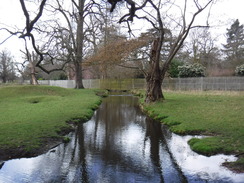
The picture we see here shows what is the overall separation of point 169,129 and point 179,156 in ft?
10.9

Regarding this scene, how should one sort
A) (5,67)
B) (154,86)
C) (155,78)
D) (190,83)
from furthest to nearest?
(5,67) < (190,83) < (154,86) < (155,78)

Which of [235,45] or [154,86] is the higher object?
[235,45]

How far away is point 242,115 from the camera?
1074cm

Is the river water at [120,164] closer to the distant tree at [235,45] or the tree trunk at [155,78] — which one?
the tree trunk at [155,78]

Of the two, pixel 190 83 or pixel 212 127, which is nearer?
pixel 212 127

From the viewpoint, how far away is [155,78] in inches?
678

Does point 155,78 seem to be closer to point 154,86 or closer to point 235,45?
point 154,86

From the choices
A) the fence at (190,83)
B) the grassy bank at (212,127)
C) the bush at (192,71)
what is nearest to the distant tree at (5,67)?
the fence at (190,83)

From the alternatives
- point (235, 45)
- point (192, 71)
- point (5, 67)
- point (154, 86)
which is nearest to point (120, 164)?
point (154, 86)

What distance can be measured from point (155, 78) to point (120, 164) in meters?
11.5

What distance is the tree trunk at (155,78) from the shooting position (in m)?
17.2

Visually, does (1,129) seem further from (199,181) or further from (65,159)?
(199,181)

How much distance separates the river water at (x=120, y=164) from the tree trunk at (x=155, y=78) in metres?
8.21

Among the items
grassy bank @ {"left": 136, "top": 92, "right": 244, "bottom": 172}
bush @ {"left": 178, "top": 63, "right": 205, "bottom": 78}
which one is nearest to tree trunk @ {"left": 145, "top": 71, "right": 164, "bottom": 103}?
grassy bank @ {"left": 136, "top": 92, "right": 244, "bottom": 172}
